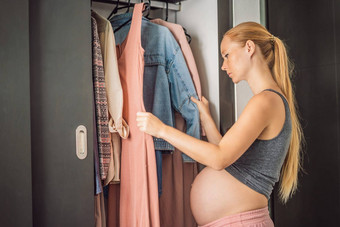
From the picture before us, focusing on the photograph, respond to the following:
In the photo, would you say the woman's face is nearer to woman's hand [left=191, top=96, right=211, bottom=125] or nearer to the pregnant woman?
the pregnant woman

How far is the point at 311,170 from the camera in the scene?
2.46 m

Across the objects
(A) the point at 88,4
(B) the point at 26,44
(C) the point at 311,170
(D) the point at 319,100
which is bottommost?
(C) the point at 311,170

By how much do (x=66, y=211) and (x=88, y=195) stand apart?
10 centimetres

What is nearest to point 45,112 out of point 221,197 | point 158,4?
point 221,197

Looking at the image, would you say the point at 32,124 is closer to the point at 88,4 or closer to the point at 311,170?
the point at 88,4

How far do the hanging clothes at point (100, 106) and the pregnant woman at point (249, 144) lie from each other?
6.8 inches

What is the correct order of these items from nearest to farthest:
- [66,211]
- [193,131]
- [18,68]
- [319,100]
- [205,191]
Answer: [18,68]
[66,211]
[205,191]
[193,131]
[319,100]

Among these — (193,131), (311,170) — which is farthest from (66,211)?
(311,170)

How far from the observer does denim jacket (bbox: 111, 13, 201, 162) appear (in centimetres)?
191

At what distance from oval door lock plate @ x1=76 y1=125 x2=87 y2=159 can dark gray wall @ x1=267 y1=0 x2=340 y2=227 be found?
1.42m

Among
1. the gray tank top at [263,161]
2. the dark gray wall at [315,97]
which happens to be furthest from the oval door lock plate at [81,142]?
the dark gray wall at [315,97]

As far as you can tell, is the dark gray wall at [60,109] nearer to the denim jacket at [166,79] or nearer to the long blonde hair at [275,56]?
the denim jacket at [166,79]

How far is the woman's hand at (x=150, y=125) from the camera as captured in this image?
1.57 meters

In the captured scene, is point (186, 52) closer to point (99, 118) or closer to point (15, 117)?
point (99, 118)
